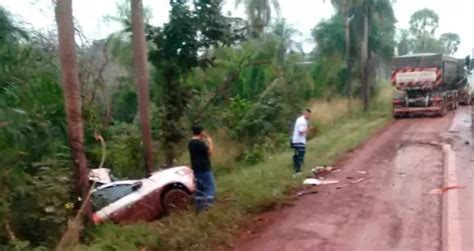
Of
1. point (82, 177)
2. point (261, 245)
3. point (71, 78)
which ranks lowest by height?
point (261, 245)

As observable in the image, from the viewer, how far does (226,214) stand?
34.8 feet

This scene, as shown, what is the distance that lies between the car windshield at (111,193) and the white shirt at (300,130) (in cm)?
429

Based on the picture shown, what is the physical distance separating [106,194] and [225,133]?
10.4m

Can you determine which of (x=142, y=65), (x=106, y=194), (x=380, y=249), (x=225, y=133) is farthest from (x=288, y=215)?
(x=225, y=133)

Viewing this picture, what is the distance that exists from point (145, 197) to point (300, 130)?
440 centimetres

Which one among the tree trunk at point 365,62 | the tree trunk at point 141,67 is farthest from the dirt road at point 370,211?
the tree trunk at point 365,62

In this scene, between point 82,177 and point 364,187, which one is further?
point 364,187

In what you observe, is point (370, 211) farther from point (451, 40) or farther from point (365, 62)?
point (451, 40)

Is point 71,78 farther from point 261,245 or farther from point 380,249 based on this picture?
point 380,249

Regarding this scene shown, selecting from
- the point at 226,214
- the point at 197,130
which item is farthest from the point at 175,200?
the point at 226,214

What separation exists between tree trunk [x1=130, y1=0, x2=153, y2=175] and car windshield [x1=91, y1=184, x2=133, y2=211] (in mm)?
2560

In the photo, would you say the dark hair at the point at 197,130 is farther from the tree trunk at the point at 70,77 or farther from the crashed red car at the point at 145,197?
the tree trunk at the point at 70,77

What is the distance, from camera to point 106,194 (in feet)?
39.9

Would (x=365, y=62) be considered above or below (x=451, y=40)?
below
